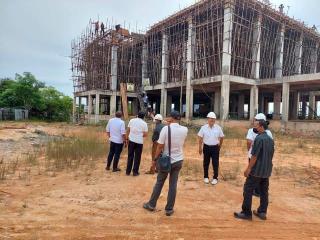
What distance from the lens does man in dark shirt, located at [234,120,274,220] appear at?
5.08 m

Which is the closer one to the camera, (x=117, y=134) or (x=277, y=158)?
(x=117, y=134)

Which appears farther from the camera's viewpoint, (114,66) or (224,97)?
(114,66)

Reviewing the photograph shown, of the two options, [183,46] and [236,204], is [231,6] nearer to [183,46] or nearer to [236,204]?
[183,46]

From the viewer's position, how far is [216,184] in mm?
7359

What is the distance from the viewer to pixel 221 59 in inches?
1099

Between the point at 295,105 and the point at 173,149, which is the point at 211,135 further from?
the point at 295,105

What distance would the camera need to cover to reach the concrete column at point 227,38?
27.3 m

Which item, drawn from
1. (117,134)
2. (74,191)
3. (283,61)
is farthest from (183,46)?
(74,191)

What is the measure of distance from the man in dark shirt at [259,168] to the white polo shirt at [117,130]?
3.78 m

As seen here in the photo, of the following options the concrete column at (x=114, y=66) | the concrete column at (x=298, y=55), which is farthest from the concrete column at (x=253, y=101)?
the concrete column at (x=114, y=66)

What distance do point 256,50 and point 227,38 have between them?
3640 millimetres

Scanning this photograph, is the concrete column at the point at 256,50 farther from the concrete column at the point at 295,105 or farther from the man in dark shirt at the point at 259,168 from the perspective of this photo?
the man in dark shirt at the point at 259,168

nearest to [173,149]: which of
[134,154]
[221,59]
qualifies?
[134,154]

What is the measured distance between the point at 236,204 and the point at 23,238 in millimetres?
3582
